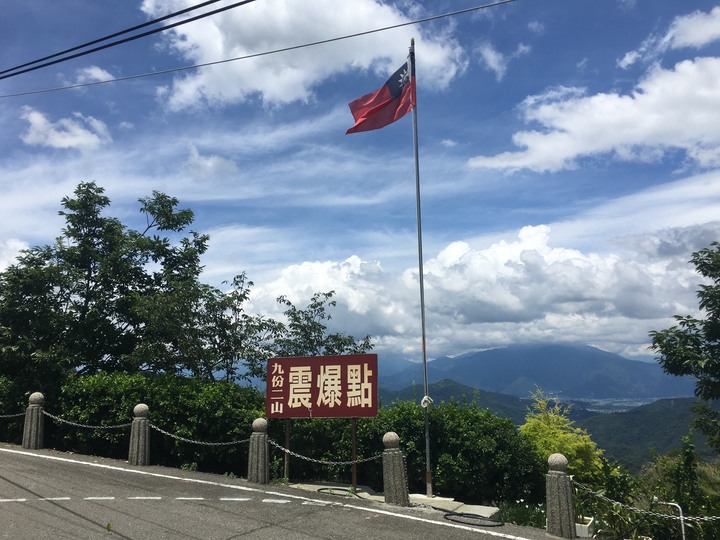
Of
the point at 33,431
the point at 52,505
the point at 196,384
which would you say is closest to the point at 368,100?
the point at 196,384

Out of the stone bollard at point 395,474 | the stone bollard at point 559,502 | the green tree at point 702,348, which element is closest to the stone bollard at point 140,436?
the stone bollard at point 395,474

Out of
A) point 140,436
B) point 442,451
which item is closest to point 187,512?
point 140,436

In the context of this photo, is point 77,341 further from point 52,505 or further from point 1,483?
point 52,505

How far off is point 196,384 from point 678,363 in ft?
53.5

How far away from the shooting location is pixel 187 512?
28.3 ft

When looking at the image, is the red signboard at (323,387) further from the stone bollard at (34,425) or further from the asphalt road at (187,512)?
the stone bollard at (34,425)

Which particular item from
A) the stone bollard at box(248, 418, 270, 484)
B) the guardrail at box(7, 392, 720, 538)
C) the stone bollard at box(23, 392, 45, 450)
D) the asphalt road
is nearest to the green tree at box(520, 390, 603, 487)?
the guardrail at box(7, 392, 720, 538)

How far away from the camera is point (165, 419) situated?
12.5 meters

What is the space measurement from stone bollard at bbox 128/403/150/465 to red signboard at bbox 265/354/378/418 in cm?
296

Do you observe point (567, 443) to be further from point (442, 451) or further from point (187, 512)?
point (187, 512)

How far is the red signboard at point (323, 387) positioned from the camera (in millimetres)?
10703

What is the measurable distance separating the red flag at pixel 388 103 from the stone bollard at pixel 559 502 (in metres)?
7.51

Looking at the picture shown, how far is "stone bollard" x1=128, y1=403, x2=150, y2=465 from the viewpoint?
12062 mm

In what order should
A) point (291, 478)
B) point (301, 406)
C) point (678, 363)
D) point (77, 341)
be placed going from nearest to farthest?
point (301, 406), point (291, 478), point (77, 341), point (678, 363)
